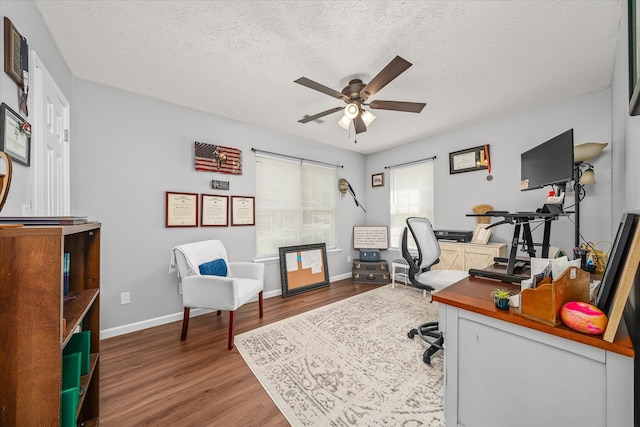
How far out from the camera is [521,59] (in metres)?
2.04

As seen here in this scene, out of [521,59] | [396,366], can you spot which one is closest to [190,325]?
[396,366]

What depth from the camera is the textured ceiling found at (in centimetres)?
155

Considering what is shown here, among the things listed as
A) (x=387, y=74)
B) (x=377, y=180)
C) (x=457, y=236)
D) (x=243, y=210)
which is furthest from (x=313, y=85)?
(x=377, y=180)

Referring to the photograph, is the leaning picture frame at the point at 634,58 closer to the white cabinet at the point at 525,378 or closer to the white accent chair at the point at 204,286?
the white cabinet at the point at 525,378

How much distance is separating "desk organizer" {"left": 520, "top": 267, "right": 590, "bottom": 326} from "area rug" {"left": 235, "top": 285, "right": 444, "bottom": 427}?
0.98m

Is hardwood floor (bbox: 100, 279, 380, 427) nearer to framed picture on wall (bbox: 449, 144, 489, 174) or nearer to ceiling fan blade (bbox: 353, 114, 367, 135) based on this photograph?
ceiling fan blade (bbox: 353, 114, 367, 135)

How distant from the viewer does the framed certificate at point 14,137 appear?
3.62ft

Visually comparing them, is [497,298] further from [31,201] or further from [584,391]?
[31,201]

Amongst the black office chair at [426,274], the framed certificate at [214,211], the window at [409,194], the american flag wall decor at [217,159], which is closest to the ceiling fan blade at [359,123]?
the black office chair at [426,274]

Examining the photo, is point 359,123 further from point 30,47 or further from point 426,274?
point 30,47

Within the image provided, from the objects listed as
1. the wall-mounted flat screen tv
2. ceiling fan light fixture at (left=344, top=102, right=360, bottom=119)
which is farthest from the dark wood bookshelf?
the wall-mounted flat screen tv

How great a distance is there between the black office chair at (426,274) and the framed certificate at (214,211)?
224cm

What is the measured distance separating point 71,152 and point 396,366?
3420mm

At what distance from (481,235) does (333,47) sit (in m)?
2.91
